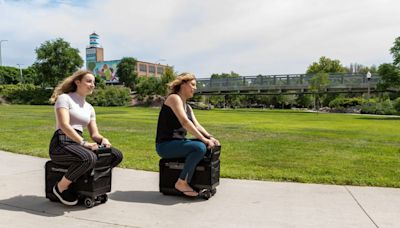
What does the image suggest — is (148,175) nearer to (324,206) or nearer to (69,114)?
(69,114)

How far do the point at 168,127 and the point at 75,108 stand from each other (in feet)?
3.93

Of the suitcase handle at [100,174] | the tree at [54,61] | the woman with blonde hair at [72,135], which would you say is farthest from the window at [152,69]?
the suitcase handle at [100,174]

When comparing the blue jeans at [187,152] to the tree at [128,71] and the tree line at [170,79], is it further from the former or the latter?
the tree at [128,71]

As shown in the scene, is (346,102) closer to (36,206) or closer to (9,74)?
(36,206)

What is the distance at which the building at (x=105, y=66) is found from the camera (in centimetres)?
14762

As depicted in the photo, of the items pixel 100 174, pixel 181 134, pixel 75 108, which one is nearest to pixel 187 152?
pixel 181 134

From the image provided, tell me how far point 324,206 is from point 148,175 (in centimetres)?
305

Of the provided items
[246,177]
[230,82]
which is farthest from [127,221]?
[230,82]

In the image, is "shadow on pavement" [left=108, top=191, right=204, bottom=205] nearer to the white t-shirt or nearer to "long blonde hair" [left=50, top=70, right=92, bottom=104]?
the white t-shirt

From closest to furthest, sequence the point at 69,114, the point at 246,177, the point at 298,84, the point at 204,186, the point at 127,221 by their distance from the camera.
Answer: the point at 127,221, the point at 69,114, the point at 204,186, the point at 246,177, the point at 298,84

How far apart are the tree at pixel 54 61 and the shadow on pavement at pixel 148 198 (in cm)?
8424

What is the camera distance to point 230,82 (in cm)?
6994

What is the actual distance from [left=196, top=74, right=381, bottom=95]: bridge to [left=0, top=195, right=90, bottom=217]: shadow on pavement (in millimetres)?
56836

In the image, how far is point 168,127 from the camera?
5277 millimetres
